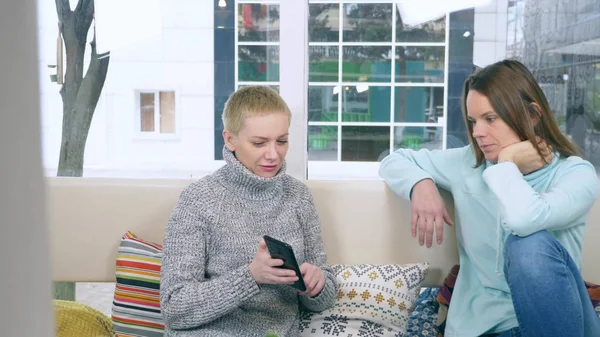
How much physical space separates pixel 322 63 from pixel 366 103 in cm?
23

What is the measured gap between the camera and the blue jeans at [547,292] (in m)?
1.56

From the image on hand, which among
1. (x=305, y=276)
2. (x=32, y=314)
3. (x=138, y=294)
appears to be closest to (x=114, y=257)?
(x=138, y=294)

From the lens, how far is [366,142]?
103 inches

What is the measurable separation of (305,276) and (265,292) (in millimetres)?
121

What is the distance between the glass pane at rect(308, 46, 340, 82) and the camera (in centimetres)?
256

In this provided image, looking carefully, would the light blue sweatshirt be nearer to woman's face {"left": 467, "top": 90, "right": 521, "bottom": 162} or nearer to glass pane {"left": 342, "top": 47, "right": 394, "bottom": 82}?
woman's face {"left": 467, "top": 90, "right": 521, "bottom": 162}

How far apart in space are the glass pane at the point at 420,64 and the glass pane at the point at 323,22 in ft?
0.83

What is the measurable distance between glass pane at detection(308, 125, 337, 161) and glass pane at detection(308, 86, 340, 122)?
0.12 ft

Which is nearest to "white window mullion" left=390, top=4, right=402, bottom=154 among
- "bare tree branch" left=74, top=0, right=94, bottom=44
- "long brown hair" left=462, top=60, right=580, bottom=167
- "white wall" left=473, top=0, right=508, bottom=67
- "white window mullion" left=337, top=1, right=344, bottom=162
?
"white window mullion" left=337, top=1, right=344, bottom=162

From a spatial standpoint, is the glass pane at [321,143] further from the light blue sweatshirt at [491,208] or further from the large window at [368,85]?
the light blue sweatshirt at [491,208]

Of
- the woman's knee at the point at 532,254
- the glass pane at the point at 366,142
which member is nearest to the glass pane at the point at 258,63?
the glass pane at the point at 366,142

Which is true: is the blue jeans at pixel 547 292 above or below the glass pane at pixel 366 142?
below

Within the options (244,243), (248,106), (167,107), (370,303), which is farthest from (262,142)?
(167,107)

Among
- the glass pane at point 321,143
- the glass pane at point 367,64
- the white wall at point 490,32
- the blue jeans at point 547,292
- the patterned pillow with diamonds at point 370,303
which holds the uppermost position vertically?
the white wall at point 490,32
